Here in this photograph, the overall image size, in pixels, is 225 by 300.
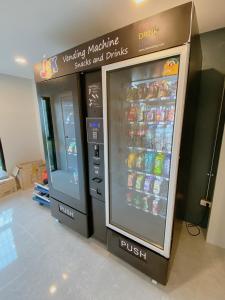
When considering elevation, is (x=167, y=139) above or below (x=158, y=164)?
above

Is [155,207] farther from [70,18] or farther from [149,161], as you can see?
[70,18]

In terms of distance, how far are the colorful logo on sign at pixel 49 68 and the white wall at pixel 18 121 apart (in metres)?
1.89

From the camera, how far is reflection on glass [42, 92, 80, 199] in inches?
69.1

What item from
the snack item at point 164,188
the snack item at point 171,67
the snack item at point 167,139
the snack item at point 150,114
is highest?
the snack item at point 171,67

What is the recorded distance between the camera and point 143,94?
1283 mm

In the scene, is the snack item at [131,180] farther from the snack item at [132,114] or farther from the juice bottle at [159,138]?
the snack item at [132,114]

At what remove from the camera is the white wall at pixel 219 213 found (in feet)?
5.31

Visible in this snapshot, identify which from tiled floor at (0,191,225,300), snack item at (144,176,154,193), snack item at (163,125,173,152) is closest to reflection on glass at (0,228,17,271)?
tiled floor at (0,191,225,300)

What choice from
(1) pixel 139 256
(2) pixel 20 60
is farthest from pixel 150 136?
(2) pixel 20 60

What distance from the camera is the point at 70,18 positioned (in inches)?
54.9

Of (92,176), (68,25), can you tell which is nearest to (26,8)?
(68,25)

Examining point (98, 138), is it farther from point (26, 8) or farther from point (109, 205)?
point (26, 8)

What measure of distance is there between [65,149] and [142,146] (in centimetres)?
104

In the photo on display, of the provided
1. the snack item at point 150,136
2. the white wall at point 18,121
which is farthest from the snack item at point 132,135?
the white wall at point 18,121
